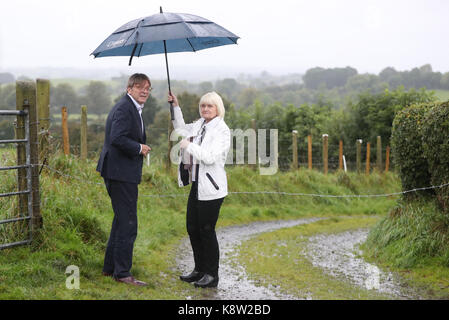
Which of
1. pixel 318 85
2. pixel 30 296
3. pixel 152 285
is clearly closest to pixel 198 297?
pixel 152 285

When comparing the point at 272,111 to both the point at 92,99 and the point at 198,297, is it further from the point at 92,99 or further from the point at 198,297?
the point at 198,297

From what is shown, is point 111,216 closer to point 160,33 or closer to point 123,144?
point 123,144

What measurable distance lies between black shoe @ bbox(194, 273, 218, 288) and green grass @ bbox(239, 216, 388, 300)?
2.77ft

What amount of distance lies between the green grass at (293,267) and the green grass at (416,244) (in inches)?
45.2

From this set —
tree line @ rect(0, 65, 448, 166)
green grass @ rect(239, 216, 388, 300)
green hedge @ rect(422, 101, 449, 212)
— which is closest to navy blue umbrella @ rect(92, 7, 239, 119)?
green grass @ rect(239, 216, 388, 300)

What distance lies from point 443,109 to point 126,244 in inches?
204

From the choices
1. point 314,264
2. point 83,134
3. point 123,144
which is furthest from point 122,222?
point 83,134

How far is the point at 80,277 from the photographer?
5855mm

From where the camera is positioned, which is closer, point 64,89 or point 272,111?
point 272,111

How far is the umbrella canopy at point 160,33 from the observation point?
5590 millimetres

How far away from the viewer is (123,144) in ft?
18.0

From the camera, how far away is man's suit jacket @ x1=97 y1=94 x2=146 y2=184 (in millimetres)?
5504

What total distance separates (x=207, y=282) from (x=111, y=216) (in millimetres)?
3643

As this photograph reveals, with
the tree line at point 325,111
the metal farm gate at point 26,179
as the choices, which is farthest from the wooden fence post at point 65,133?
the metal farm gate at point 26,179
